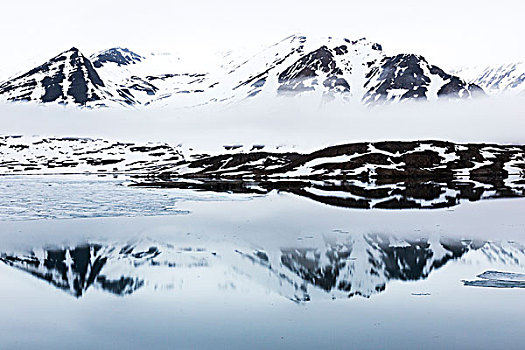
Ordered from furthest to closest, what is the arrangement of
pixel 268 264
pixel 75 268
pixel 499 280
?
pixel 268 264 → pixel 75 268 → pixel 499 280

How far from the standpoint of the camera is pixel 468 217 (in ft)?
119

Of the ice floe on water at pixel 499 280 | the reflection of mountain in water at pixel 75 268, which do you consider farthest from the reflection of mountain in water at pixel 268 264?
the ice floe on water at pixel 499 280

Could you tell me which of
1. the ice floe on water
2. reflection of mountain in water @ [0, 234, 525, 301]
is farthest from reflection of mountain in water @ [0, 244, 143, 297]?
the ice floe on water

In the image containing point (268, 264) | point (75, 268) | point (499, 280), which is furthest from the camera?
point (268, 264)

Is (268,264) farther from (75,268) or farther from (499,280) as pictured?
(499,280)

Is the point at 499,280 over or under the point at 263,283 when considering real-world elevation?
over

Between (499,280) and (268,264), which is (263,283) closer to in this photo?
(268,264)

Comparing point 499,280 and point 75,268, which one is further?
point 75,268

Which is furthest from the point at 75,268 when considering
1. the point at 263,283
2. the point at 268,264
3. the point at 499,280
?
the point at 499,280

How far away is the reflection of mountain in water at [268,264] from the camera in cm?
1871

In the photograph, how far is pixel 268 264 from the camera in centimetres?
2181

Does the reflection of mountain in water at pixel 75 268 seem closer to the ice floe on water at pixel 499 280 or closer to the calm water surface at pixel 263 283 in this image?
the calm water surface at pixel 263 283

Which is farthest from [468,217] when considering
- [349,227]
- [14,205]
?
[14,205]

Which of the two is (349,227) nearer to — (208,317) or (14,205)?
(208,317)
